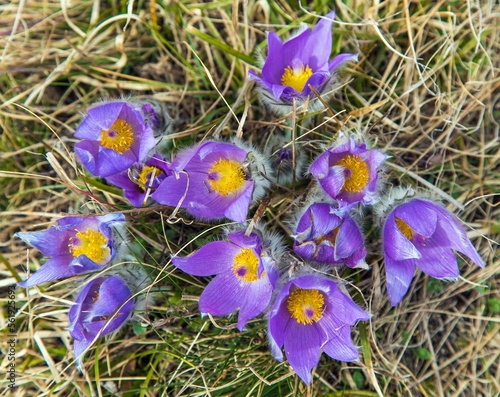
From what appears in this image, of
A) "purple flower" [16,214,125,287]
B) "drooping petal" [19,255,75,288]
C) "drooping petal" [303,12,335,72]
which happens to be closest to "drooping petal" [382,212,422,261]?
"drooping petal" [303,12,335,72]

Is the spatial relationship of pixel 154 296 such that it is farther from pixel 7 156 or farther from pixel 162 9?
pixel 162 9

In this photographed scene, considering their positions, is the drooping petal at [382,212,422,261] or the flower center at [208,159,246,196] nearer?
the drooping petal at [382,212,422,261]

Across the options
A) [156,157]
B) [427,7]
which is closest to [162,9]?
[156,157]

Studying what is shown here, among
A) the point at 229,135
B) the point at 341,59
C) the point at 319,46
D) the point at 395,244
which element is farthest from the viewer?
the point at 229,135

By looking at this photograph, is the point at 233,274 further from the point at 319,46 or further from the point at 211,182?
the point at 319,46

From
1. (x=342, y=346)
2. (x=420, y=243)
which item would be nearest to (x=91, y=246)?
(x=342, y=346)

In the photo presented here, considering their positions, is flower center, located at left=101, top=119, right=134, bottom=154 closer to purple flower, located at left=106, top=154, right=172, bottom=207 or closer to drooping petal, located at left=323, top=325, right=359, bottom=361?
purple flower, located at left=106, top=154, right=172, bottom=207
